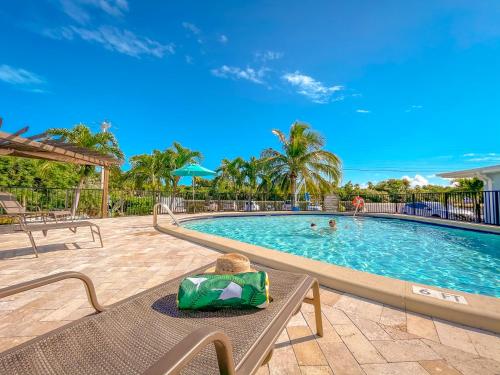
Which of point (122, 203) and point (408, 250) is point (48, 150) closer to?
point (122, 203)

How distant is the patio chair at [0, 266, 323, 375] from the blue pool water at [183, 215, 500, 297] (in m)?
4.43

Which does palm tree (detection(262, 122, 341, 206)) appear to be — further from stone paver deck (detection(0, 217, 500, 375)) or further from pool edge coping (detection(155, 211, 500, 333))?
stone paver deck (detection(0, 217, 500, 375))

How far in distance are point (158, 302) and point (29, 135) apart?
6.70 m

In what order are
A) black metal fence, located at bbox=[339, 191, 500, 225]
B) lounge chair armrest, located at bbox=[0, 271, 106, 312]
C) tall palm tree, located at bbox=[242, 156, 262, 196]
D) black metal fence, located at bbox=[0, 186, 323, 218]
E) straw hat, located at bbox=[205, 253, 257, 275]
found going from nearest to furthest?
lounge chair armrest, located at bbox=[0, 271, 106, 312]
straw hat, located at bbox=[205, 253, 257, 275]
black metal fence, located at bbox=[339, 191, 500, 225]
black metal fence, located at bbox=[0, 186, 323, 218]
tall palm tree, located at bbox=[242, 156, 262, 196]

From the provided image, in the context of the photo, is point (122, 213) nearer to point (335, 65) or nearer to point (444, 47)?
point (335, 65)

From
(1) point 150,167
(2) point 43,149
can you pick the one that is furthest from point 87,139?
(2) point 43,149

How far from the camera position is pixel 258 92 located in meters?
23.8

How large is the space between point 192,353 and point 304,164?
17922mm

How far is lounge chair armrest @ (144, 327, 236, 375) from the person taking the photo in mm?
660

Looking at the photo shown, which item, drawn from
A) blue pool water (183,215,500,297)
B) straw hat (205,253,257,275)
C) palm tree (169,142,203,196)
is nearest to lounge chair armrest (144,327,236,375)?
straw hat (205,253,257,275)

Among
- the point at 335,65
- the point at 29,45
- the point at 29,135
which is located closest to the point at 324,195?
the point at 335,65

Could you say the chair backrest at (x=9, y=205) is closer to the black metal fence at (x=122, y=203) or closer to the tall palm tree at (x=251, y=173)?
the black metal fence at (x=122, y=203)

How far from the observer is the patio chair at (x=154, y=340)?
34.4 inches

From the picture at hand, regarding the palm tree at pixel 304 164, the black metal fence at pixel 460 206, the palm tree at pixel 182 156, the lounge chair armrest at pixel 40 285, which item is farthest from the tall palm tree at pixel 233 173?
the lounge chair armrest at pixel 40 285
